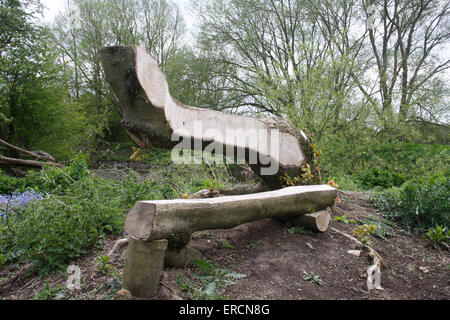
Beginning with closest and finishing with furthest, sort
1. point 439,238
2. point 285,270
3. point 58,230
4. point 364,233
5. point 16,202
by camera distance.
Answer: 1. point 285,270
2. point 58,230
3. point 364,233
4. point 439,238
5. point 16,202

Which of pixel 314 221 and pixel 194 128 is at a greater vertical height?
pixel 194 128

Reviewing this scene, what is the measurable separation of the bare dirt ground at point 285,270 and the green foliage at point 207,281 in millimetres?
35

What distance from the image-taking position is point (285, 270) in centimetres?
215

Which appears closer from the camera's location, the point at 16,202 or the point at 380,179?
the point at 16,202

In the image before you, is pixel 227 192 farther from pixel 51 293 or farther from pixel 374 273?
pixel 51 293

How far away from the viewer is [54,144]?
8797 mm

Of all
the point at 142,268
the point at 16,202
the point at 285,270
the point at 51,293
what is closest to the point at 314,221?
the point at 285,270

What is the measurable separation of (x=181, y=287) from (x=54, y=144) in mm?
8739

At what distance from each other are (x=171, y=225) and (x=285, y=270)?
101 cm

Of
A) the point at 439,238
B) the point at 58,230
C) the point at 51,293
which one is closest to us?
the point at 51,293

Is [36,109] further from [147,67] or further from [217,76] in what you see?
[147,67]

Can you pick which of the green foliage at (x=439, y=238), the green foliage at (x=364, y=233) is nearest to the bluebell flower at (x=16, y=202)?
the green foliage at (x=364, y=233)

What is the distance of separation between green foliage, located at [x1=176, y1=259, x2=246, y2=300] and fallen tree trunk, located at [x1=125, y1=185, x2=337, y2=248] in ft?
0.76

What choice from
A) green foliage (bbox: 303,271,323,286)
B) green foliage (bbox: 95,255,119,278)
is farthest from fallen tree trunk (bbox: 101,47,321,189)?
green foliage (bbox: 303,271,323,286)
